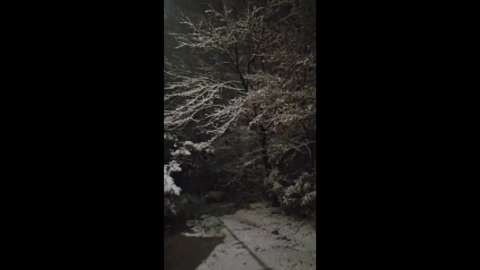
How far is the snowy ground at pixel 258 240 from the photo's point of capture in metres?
3.64

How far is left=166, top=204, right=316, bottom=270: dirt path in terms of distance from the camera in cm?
364

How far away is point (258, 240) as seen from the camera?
420cm

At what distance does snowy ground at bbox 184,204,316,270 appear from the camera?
11.9 ft

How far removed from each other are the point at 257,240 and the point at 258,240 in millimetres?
13

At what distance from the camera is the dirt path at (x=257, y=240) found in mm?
3637

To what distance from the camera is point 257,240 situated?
4.20 metres

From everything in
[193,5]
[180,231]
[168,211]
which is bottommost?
[180,231]
